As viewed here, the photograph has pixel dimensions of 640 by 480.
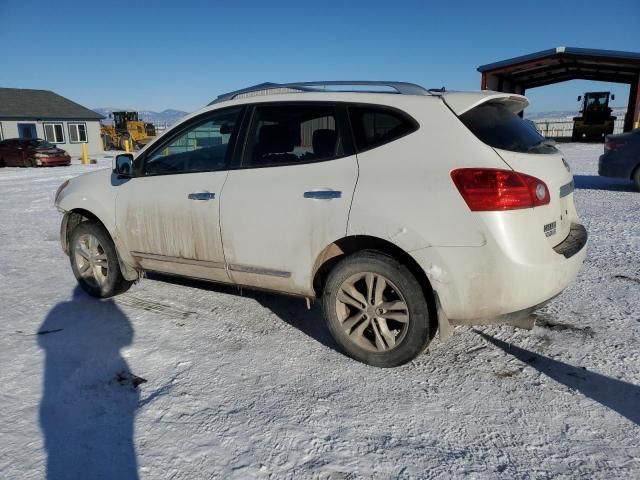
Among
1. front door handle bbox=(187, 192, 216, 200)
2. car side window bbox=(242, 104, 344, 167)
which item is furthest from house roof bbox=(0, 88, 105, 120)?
car side window bbox=(242, 104, 344, 167)

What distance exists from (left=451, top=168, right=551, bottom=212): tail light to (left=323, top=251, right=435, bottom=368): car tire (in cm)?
61

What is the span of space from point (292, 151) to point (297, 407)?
1726mm

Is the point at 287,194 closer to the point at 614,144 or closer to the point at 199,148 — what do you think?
the point at 199,148

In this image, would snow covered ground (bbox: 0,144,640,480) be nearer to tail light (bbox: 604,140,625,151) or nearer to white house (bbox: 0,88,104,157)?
tail light (bbox: 604,140,625,151)

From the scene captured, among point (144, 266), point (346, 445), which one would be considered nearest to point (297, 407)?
point (346, 445)

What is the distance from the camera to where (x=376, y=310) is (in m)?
3.01

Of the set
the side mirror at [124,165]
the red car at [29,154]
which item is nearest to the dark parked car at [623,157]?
the side mirror at [124,165]

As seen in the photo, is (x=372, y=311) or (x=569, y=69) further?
(x=569, y=69)

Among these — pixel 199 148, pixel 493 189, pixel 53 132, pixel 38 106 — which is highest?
pixel 38 106

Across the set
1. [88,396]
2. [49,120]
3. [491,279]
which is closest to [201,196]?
[88,396]

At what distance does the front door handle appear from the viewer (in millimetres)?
3500

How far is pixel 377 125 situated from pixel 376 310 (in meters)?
1.21

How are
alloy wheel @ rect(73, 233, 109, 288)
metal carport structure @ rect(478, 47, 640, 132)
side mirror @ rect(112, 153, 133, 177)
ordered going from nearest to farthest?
side mirror @ rect(112, 153, 133, 177) < alloy wheel @ rect(73, 233, 109, 288) < metal carport structure @ rect(478, 47, 640, 132)

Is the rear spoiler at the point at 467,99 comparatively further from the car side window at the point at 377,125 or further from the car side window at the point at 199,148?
the car side window at the point at 199,148
